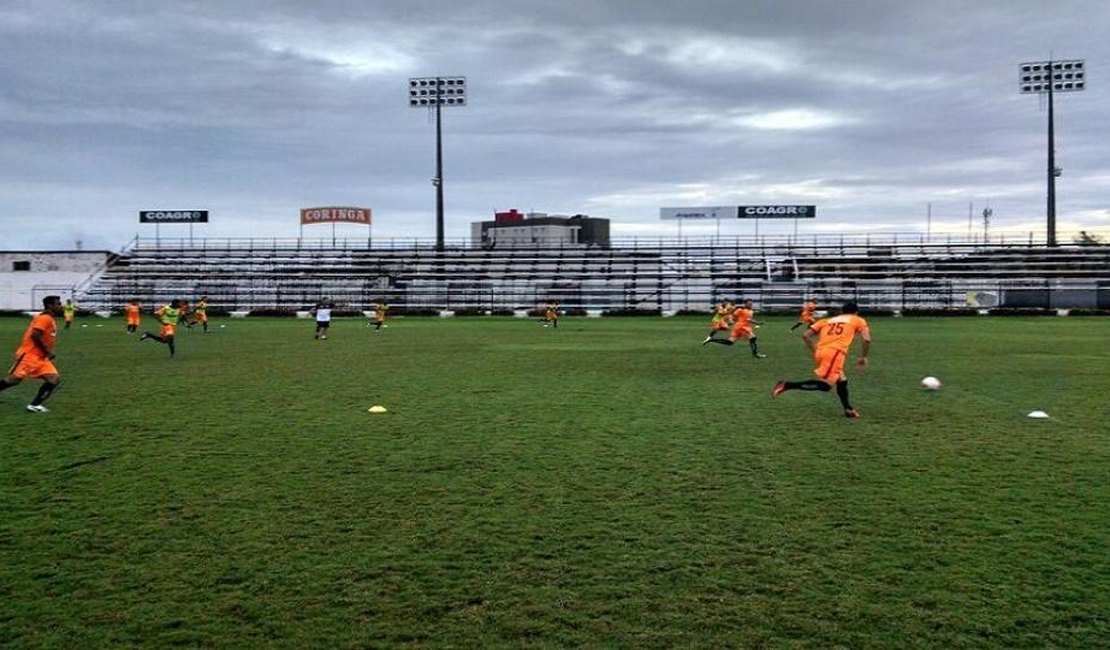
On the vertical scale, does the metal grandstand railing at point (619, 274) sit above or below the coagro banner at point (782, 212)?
below

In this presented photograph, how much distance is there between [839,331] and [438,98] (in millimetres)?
58323

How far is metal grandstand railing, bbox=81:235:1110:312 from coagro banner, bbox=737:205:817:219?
7041 millimetres

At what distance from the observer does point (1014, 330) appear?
126 ft

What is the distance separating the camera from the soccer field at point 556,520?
5000 millimetres

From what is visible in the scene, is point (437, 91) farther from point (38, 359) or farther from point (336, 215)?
point (38, 359)

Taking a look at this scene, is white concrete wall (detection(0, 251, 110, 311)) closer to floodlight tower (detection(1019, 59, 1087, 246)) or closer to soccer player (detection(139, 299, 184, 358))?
soccer player (detection(139, 299, 184, 358))

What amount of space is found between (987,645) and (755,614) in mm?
1164

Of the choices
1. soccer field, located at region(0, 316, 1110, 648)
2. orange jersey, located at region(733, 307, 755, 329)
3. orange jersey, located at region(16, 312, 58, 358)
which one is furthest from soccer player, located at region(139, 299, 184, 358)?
orange jersey, located at region(733, 307, 755, 329)

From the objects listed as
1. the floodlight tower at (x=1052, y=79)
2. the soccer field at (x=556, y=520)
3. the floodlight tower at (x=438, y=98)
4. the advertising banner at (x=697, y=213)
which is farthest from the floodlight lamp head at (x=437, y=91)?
the soccer field at (x=556, y=520)

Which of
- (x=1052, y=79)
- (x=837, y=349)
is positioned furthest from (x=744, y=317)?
(x=1052, y=79)

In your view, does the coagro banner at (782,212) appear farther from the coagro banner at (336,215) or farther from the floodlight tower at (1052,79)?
the coagro banner at (336,215)

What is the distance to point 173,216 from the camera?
7850 centimetres

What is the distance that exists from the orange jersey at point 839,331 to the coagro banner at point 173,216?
242ft

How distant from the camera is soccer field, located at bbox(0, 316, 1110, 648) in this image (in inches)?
197
